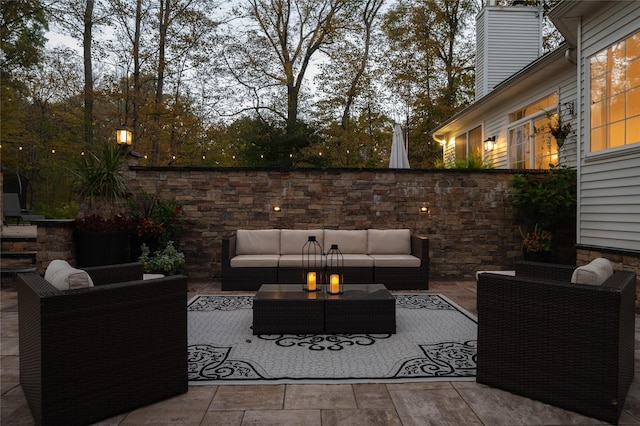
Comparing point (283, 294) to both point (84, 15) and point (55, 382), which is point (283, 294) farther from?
point (84, 15)

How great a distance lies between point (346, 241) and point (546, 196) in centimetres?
307

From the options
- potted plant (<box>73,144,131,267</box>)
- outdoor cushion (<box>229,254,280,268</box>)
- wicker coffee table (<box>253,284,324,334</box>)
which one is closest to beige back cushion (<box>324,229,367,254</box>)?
outdoor cushion (<box>229,254,280,268</box>)

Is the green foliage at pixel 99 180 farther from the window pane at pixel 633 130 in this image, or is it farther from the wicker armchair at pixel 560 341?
the window pane at pixel 633 130

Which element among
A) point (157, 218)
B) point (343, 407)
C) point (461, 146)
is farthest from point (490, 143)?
point (343, 407)

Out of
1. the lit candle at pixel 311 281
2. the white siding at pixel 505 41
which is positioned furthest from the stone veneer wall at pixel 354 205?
the white siding at pixel 505 41

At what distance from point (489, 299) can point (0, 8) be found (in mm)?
14189

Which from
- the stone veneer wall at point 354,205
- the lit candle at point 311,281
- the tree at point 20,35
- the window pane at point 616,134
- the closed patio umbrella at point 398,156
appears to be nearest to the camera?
the lit candle at point 311,281

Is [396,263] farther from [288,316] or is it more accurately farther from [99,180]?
[99,180]

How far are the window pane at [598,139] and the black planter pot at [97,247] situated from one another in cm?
633

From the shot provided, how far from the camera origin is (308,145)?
13930 mm

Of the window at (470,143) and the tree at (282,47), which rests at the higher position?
the tree at (282,47)

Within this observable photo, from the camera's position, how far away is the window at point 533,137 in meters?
7.72

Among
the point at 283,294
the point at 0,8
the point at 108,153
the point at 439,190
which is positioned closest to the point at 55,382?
the point at 283,294

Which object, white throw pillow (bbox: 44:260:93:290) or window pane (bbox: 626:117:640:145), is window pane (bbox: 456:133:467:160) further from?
white throw pillow (bbox: 44:260:93:290)
